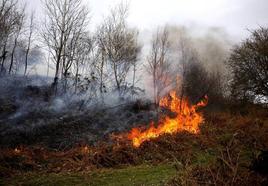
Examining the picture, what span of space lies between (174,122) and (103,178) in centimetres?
1079

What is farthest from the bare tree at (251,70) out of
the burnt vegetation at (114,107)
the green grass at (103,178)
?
the green grass at (103,178)

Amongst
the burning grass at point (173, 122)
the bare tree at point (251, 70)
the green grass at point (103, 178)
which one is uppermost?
the bare tree at point (251, 70)

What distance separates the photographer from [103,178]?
12.1 metres

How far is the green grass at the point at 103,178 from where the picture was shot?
11258 millimetres

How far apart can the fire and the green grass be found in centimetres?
412

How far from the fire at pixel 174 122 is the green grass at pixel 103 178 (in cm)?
412

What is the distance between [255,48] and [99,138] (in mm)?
18020

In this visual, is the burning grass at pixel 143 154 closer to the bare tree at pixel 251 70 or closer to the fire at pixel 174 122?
the fire at pixel 174 122

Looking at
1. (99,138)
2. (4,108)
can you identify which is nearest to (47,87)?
(4,108)

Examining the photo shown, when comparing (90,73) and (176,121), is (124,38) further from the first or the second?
(176,121)

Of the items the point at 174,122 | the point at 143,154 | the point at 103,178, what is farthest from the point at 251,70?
the point at 103,178

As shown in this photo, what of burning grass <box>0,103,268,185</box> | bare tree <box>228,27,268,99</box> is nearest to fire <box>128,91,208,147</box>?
burning grass <box>0,103,268,185</box>

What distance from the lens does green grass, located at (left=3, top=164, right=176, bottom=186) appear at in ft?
36.9

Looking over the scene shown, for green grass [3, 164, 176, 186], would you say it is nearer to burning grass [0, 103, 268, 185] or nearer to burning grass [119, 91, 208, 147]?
burning grass [0, 103, 268, 185]
